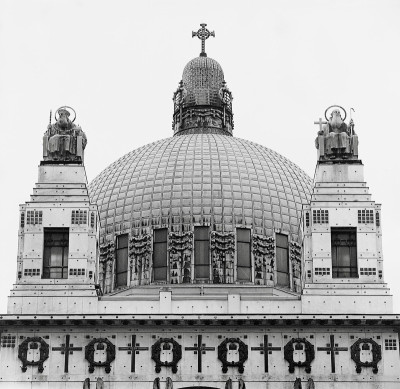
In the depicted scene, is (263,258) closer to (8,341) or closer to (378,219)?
(378,219)

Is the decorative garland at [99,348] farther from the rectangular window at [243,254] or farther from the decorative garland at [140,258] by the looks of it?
the rectangular window at [243,254]

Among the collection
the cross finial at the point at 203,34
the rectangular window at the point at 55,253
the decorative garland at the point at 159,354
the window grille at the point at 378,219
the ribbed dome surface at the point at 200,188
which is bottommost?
the decorative garland at the point at 159,354

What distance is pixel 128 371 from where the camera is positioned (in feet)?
298

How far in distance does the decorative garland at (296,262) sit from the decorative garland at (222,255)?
11.5 ft

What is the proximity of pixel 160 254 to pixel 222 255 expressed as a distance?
3.43 metres

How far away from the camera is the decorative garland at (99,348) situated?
298 ft

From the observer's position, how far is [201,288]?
102 metres

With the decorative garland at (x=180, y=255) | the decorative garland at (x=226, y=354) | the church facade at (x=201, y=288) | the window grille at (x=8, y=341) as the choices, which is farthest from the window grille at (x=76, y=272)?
the decorative garland at (x=180, y=255)

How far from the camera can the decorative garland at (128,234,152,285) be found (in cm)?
10431

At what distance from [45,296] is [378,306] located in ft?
52.9

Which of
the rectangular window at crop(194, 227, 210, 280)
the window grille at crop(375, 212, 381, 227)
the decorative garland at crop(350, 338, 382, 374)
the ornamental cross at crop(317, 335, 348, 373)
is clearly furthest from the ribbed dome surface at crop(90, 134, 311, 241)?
the decorative garland at crop(350, 338, 382, 374)

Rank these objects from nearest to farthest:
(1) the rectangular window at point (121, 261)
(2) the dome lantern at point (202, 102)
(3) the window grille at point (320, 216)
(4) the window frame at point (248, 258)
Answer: (3) the window grille at point (320, 216), (4) the window frame at point (248, 258), (1) the rectangular window at point (121, 261), (2) the dome lantern at point (202, 102)

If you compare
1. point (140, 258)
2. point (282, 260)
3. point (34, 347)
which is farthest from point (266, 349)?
point (140, 258)

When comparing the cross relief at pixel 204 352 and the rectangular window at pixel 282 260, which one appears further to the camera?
the rectangular window at pixel 282 260
